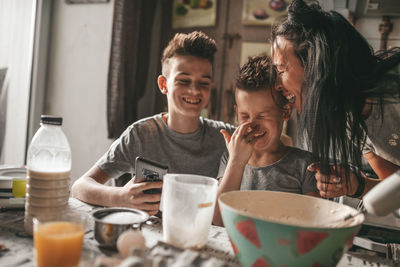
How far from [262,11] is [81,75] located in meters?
1.64

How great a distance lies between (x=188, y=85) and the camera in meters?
1.47

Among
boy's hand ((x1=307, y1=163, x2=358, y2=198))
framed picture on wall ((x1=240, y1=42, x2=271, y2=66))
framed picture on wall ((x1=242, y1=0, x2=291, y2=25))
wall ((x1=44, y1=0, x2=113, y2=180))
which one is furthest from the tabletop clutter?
framed picture on wall ((x1=242, y1=0, x2=291, y2=25))

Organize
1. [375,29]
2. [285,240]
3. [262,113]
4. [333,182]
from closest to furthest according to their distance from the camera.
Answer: [285,240] → [333,182] → [262,113] → [375,29]

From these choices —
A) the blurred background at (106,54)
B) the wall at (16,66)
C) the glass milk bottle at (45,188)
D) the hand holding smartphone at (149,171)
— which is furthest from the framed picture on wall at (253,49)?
the glass milk bottle at (45,188)

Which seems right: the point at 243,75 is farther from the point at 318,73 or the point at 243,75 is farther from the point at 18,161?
the point at 18,161

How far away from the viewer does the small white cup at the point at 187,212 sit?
73 cm

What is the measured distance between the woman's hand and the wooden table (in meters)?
0.28

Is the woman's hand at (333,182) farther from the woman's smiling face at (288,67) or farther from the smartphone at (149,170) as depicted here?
the smartphone at (149,170)

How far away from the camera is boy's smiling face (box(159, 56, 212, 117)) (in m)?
1.46

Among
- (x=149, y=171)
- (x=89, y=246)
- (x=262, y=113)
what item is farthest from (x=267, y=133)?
(x=89, y=246)

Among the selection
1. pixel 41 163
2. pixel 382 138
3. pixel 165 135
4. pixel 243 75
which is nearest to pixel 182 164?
pixel 165 135

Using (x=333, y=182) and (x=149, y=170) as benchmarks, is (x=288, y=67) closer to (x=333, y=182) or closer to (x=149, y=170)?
(x=333, y=182)

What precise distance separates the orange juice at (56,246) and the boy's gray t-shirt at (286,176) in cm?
80

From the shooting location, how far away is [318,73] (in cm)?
100
